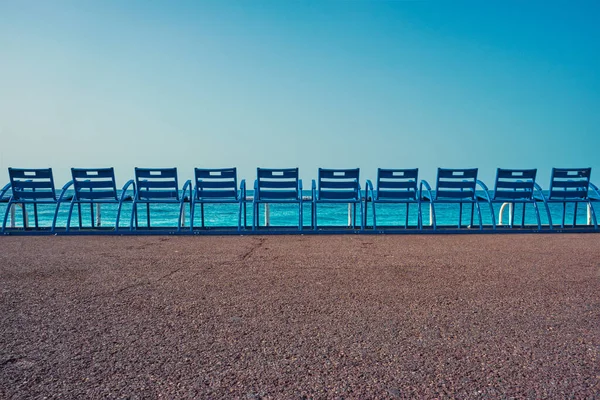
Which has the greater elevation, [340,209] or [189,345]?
[189,345]

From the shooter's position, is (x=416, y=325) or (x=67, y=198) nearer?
(x=416, y=325)

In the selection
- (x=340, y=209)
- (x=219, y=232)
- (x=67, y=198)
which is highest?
(x=67, y=198)

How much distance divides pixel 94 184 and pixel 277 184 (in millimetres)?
3507

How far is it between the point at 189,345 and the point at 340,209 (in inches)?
1227

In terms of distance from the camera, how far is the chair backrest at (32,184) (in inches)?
379

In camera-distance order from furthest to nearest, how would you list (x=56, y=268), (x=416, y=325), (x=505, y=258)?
(x=505, y=258)
(x=56, y=268)
(x=416, y=325)

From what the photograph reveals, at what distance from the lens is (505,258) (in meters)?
6.25

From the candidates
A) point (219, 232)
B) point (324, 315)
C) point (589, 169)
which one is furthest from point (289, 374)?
point (589, 169)

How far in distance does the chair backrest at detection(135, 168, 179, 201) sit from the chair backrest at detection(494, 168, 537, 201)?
616 centimetres

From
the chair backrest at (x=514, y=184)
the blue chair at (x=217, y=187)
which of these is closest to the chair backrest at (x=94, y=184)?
the blue chair at (x=217, y=187)

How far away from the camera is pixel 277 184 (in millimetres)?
9750

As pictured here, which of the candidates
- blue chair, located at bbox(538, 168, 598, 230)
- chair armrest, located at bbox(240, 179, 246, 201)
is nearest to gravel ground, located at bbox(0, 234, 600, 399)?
chair armrest, located at bbox(240, 179, 246, 201)

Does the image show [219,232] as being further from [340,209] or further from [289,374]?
[340,209]

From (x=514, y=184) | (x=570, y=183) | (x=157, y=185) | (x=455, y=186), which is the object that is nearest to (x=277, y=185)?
(x=157, y=185)
